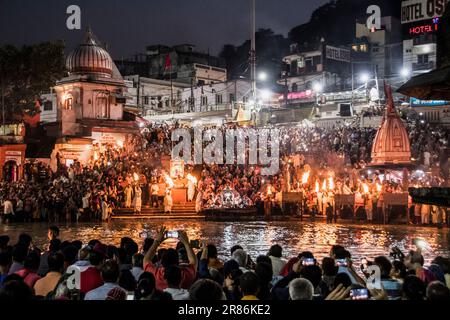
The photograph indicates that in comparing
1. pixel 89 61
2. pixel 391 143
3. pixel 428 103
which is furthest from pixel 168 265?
pixel 428 103

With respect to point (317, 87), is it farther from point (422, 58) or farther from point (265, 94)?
point (422, 58)

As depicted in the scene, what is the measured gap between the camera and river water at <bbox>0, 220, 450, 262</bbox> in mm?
17953

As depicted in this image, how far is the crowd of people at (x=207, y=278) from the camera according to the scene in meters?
5.82

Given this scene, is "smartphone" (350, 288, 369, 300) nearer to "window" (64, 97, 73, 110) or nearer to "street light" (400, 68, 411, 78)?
"window" (64, 97, 73, 110)

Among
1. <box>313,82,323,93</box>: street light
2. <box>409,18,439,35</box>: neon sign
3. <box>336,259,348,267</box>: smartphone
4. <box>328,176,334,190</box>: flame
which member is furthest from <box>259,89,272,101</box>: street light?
<box>336,259,348,267</box>: smartphone

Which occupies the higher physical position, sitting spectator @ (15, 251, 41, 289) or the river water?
sitting spectator @ (15, 251, 41, 289)

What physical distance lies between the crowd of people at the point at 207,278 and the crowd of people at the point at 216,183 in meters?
19.5

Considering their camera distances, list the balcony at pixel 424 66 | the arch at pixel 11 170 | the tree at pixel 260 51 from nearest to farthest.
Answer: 1. the arch at pixel 11 170
2. the balcony at pixel 424 66
3. the tree at pixel 260 51

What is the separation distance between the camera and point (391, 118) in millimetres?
27328

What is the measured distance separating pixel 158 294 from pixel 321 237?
16074 millimetres

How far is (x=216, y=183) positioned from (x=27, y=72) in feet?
68.1

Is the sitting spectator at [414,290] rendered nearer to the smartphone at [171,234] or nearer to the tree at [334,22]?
the smartphone at [171,234]

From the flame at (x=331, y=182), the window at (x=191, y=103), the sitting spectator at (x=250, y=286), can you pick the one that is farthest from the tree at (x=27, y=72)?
the sitting spectator at (x=250, y=286)

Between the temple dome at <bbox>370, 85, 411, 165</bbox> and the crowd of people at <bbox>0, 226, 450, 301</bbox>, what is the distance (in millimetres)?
18317
